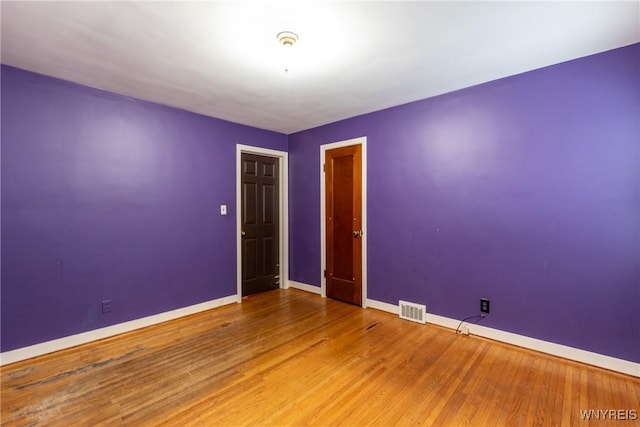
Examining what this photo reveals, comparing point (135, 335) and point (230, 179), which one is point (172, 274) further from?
point (230, 179)

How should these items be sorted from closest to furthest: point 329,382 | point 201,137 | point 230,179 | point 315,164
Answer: point 329,382 → point 201,137 → point 230,179 → point 315,164

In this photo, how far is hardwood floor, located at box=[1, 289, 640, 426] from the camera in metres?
1.83

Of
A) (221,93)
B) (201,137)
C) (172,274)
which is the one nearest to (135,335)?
(172,274)

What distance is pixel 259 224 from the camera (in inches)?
174

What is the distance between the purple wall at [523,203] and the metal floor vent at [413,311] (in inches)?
4.1

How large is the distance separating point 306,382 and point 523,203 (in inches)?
98.3

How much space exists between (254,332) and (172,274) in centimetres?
128

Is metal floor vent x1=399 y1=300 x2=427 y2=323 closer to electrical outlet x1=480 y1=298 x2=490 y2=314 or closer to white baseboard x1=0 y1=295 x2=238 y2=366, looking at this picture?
electrical outlet x1=480 y1=298 x2=490 y2=314

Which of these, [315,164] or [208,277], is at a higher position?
[315,164]

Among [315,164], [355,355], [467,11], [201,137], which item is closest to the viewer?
[467,11]

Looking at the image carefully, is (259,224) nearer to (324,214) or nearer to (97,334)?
(324,214)

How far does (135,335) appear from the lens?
3.01 metres

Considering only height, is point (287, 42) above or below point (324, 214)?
above

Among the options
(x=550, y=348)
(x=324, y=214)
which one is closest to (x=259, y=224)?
(x=324, y=214)
